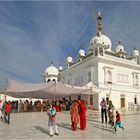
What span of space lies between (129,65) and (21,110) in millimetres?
19060

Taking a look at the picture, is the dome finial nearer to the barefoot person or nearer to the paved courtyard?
the paved courtyard

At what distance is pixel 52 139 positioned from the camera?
6.99 m

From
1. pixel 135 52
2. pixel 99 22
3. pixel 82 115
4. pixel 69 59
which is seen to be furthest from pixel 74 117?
pixel 69 59

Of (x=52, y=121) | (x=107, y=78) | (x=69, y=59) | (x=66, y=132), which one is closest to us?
(x=52, y=121)

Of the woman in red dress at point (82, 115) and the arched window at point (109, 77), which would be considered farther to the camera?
the arched window at point (109, 77)

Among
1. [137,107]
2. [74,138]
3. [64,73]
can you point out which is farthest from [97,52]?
[74,138]

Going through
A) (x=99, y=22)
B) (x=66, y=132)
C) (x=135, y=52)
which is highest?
(x=99, y=22)

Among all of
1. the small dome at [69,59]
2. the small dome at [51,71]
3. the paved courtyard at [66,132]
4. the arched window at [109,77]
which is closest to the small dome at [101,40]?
the arched window at [109,77]

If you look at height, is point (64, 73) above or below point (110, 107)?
above

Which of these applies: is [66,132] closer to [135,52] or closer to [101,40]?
[101,40]

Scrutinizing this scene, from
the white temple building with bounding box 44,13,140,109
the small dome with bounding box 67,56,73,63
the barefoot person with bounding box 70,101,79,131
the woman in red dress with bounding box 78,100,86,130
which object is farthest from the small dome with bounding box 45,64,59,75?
the barefoot person with bounding box 70,101,79,131

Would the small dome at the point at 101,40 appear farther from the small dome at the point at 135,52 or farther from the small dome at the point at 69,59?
the small dome at the point at 69,59

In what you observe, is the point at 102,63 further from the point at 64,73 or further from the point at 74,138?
the point at 74,138

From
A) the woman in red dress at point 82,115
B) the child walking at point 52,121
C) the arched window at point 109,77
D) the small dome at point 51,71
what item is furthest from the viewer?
the small dome at point 51,71
